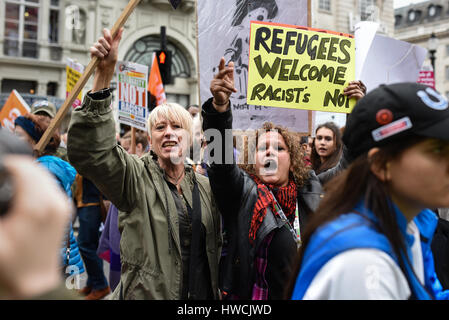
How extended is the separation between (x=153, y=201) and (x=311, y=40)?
180 centimetres

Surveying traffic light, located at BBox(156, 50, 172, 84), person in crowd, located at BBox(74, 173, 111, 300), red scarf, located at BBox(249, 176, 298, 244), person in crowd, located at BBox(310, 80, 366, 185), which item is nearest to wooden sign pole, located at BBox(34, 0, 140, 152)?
red scarf, located at BBox(249, 176, 298, 244)

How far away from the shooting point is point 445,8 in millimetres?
60250

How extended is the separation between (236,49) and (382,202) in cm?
233

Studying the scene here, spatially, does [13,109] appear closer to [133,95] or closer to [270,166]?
[133,95]

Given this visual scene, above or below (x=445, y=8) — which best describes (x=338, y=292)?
below

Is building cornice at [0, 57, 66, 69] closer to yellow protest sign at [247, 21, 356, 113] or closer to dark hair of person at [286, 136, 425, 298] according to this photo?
yellow protest sign at [247, 21, 356, 113]

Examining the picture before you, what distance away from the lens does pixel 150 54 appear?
2480 centimetres

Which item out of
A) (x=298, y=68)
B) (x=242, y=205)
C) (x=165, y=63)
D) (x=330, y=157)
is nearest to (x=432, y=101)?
(x=242, y=205)

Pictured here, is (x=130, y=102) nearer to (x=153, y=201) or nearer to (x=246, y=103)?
(x=246, y=103)

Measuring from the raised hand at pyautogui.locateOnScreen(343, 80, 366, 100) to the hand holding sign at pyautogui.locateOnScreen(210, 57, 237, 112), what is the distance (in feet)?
4.45

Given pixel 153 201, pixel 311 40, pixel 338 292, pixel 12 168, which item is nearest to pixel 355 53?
pixel 311 40

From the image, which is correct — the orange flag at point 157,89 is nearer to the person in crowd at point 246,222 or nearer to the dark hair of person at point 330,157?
the dark hair of person at point 330,157

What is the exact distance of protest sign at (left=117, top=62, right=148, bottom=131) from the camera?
5405 mm

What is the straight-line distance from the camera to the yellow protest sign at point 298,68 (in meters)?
3.22
